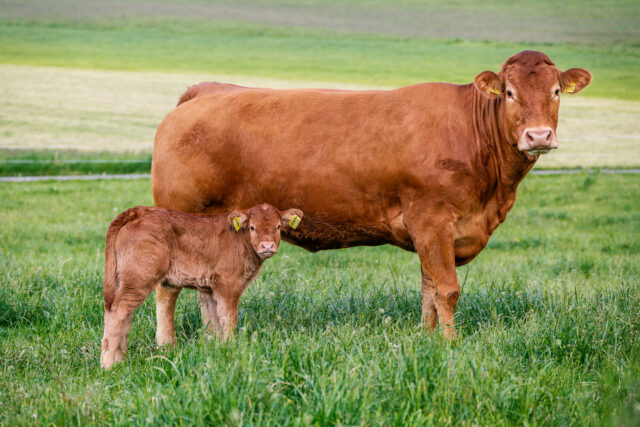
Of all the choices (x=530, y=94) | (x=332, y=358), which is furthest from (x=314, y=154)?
(x=332, y=358)

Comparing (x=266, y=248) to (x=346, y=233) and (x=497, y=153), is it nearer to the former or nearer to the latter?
(x=346, y=233)

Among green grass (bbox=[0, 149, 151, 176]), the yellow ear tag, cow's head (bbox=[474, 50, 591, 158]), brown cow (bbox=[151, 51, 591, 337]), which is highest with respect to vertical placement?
cow's head (bbox=[474, 50, 591, 158])

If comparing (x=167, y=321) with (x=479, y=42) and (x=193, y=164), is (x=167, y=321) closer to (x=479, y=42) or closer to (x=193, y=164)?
(x=193, y=164)

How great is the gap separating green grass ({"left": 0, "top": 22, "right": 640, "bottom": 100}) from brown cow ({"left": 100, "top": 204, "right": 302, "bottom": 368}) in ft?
117

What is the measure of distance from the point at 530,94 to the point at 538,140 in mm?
430

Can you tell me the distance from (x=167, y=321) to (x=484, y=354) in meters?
2.56

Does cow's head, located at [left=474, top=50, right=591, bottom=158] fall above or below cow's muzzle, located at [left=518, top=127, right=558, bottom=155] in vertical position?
above

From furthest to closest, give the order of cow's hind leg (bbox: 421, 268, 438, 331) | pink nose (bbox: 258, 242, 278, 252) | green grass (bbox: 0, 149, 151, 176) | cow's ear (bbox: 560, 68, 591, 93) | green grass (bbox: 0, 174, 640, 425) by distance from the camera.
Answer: green grass (bbox: 0, 149, 151, 176)
cow's hind leg (bbox: 421, 268, 438, 331)
cow's ear (bbox: 560, 68, 591, 93)
pink nose (bbox: 258, 242, 278, 252)
green grass (bbox: 0, 174, 640, 425)

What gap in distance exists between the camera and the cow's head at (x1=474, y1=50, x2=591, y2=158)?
5.25 metres

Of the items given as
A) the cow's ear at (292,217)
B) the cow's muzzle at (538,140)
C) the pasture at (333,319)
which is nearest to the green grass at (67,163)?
the pasture at (333,319)

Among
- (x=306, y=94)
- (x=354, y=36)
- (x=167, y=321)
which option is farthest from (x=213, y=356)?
(x=354, y=36)

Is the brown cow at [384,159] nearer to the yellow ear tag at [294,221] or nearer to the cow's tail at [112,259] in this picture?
the yellow ear tag at [294,221]

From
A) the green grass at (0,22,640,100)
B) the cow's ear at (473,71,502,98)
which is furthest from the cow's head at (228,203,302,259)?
the green grass at (0,22,640,100)

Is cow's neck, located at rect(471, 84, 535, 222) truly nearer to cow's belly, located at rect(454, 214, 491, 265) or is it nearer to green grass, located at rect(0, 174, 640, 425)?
cow's belly, located at rect(454, 214, 491, 265)
